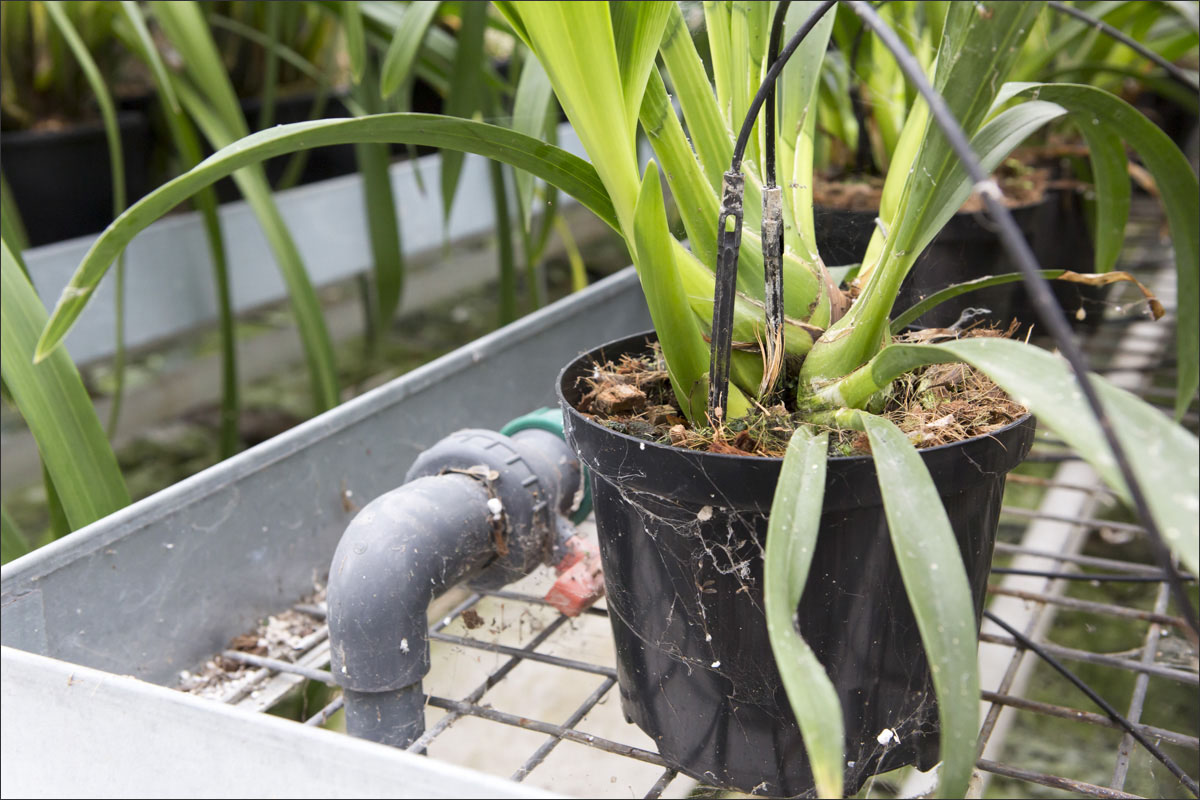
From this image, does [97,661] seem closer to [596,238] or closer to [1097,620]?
[1097,620]

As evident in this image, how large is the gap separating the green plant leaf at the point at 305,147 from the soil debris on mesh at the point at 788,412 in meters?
0.09

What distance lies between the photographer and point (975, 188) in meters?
0.34

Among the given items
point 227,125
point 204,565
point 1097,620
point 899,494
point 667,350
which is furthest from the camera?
point 1097,620

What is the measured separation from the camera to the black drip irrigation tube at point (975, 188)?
220mm

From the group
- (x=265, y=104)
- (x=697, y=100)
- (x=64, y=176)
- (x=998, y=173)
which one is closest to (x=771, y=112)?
(x=697, y=100)

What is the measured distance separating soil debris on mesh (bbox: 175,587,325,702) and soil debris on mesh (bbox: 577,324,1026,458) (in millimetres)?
225

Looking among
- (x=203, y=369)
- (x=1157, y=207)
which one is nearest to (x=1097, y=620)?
(x=1157, y=207)

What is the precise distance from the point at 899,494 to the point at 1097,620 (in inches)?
32.9

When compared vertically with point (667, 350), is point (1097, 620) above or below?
below

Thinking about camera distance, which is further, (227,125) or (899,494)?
(227,125)

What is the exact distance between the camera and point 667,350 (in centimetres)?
41

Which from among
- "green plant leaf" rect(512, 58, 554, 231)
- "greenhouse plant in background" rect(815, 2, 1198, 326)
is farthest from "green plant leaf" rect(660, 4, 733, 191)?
"greenhouse plant in background" rect(815, 2, 1198, 326)

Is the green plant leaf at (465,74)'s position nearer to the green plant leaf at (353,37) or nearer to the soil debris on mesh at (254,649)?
the green plant leaf at (353,37)

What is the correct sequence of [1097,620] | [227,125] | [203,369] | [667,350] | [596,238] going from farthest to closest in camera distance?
[596,238], [203,369], [1097,620], [227,125], [667,350]
